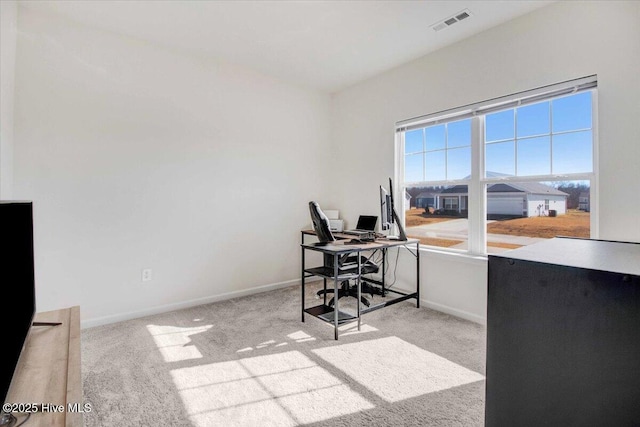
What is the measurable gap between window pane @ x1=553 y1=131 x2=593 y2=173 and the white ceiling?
41.9 inches

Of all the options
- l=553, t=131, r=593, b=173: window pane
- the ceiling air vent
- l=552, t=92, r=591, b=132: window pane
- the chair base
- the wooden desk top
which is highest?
the ceiling air vent

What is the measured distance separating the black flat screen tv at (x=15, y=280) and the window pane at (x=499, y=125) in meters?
3.33

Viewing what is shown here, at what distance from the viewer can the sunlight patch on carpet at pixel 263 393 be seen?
164cm

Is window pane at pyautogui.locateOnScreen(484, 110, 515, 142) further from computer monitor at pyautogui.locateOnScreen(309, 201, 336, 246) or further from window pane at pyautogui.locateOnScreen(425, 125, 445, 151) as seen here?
computer monitor at pyautogui.locateOnScreen(309, 201, 336, 246)

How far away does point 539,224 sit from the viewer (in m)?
2.69

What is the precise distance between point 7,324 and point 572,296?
1.41 metres

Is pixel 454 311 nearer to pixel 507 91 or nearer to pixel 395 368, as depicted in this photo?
pixel 395 368

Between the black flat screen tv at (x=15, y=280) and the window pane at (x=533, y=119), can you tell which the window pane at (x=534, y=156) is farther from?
the black flat screen tv at (x=15, y=280)

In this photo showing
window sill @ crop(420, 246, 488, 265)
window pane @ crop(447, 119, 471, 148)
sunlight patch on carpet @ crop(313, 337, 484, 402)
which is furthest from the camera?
window pane @ crop(447, 119, 471, 148)

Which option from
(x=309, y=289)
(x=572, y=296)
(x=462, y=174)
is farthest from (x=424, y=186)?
(x=572, y=296)

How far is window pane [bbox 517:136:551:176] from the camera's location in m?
2.60

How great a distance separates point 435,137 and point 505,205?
1.02 m

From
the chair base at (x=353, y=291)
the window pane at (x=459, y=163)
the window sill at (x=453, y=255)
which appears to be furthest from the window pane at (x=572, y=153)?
the chair base at (x=353, y=291)

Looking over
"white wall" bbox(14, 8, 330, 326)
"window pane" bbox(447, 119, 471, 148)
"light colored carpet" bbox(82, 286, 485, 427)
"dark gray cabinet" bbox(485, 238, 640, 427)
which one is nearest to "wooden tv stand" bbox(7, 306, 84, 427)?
"light colored carpet" bbox(82, 286, 485, 427)
